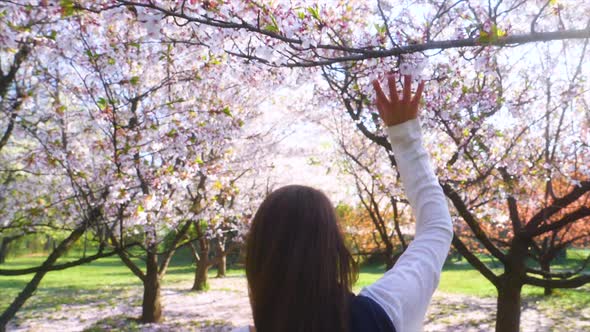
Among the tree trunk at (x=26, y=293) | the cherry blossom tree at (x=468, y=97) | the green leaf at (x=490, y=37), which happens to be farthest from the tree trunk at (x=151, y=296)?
the green leaf at (x=490, y=37)

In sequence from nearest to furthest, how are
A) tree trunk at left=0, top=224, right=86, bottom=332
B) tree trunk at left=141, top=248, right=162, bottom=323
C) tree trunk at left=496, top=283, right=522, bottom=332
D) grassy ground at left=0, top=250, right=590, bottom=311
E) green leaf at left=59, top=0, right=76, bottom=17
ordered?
1. green leaf at left=59, top=0, right=76, bottom=17
2. tree trunk at left=0, top=224, right=86, bottom=332
3. tree trunk at left=496, top=283, right=522, bottom=332
4. tree trunk at left=141, top=248, right=162, bottom=323
5. grassy ground at left=0, top=250, right=590, bottom=311

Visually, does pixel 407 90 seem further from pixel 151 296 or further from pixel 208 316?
pixel 208 316

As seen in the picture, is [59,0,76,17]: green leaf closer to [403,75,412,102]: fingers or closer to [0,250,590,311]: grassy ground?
[403,75,412,102]: fingers

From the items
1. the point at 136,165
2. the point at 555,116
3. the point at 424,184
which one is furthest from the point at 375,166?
the point at 424,184

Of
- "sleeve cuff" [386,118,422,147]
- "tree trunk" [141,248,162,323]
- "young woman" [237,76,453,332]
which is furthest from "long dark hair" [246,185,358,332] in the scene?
"tree trunk" [141,248,162,323]

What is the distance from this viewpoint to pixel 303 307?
3.05 ft

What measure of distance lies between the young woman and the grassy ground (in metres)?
8.32

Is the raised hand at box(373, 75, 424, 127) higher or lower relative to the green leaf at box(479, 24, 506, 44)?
lower

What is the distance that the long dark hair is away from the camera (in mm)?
927

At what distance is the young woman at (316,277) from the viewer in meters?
0.93

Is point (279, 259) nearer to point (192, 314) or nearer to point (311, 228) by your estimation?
point (311, 228)

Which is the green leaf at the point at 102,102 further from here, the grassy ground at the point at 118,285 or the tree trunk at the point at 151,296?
the grassy ground at the point at 118,285

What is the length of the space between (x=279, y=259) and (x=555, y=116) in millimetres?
7734

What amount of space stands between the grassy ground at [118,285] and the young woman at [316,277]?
27.3 ft
